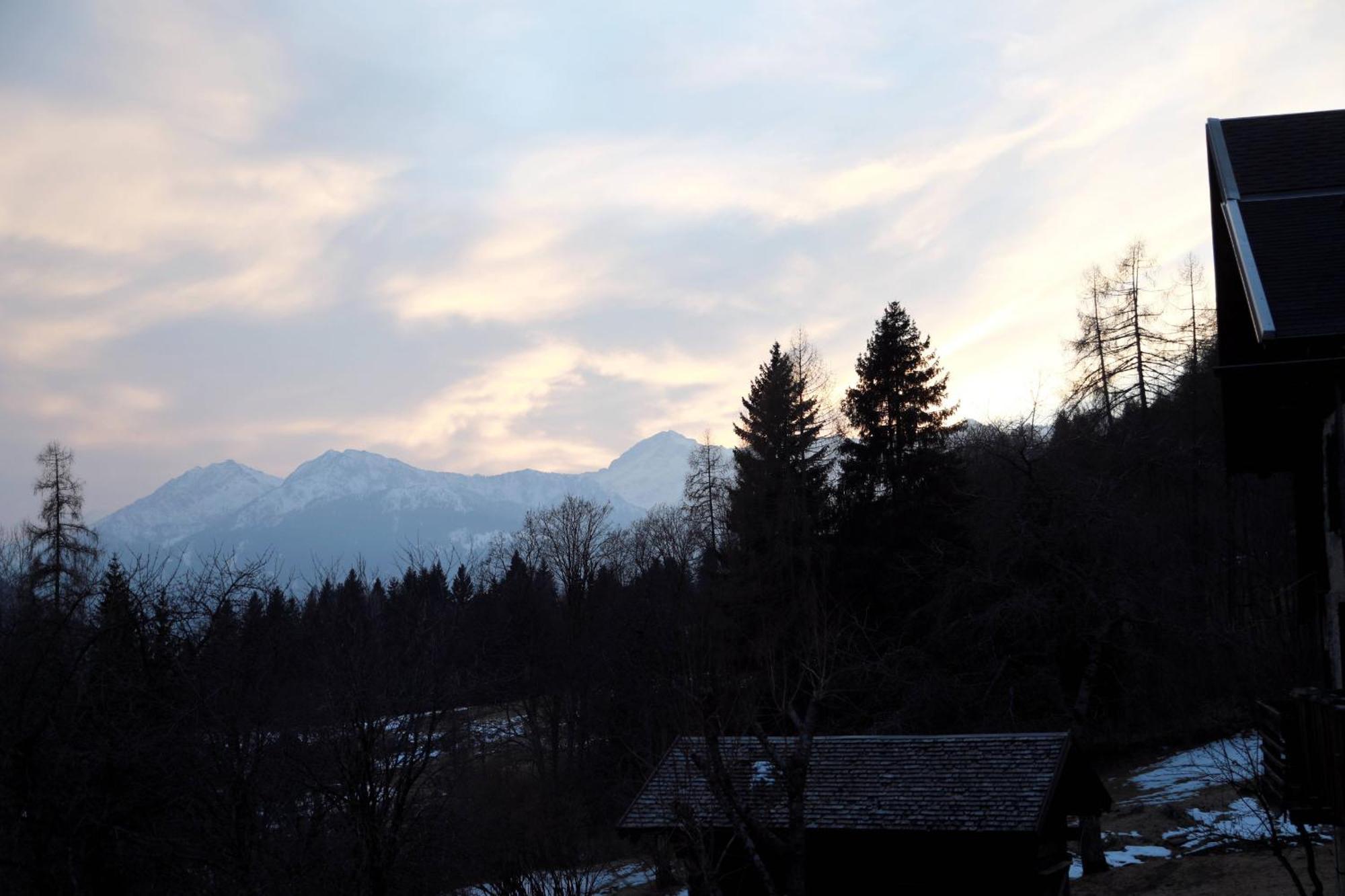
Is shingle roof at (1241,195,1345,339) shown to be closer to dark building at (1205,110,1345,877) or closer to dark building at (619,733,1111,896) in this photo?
dark building at (1205,110,1345,877)

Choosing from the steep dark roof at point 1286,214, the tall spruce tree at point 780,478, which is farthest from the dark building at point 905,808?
the tall spruce tree at point 780,478

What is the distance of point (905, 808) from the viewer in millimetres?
20188

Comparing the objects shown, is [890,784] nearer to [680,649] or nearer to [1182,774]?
[680,649]

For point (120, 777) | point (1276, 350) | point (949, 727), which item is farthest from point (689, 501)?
point (1276, 350)

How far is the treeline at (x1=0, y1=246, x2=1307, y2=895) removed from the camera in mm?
16453

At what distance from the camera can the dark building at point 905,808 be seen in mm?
19484

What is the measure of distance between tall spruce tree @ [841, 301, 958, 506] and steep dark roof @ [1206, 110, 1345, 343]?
26.1 meters

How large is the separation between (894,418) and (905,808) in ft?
73.7

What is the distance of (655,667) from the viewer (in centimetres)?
4075

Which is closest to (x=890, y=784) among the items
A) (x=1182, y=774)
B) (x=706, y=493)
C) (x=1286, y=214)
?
(x=1286, y=214)

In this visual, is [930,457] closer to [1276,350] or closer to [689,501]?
[689,501]

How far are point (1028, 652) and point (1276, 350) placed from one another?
868 inches

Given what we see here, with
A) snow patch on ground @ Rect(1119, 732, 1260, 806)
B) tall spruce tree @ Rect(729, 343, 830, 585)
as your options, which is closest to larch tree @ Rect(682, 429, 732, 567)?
tall spruce tree @ Rect(729, 343, 830, 585)

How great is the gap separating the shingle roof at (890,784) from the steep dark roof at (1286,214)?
1073cm
